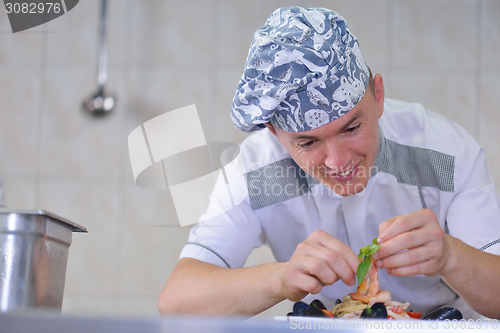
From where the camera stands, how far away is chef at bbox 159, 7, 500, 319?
794mm

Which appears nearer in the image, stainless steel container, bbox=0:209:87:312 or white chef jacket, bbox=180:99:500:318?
stainless steel container, bbox=0:209:87:312

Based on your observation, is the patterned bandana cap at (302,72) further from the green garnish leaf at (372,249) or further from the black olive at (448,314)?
the black olive at (448,314)

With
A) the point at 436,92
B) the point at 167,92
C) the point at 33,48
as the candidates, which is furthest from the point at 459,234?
the point at 33,48

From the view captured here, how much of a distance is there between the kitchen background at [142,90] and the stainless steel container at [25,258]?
1246mm

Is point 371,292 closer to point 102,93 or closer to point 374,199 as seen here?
point 374,199

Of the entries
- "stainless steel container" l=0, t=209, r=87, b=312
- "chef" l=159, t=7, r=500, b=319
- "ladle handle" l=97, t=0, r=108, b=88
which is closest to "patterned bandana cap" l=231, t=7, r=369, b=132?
"chef" l=159, t=7, r=500, b=319

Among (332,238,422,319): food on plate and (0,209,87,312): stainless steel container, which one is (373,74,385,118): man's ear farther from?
(0,209,87,312): stainless steel container

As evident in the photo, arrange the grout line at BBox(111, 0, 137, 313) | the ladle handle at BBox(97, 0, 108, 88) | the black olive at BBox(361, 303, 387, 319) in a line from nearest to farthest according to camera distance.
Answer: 1. the black olive at BBox(361, 303, 387, 319)
2. the ladle handle at BBox(97, 0, 108, 88)
3. the grout line at BBox(111, 0, 137, 313)

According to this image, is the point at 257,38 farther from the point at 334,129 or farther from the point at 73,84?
the point at 73,84

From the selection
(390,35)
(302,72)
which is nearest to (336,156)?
(302,72)

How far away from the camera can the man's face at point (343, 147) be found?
90 cm

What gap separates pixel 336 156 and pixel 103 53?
132 centimetres

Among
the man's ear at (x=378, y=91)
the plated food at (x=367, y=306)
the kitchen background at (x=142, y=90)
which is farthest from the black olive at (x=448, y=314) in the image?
the kitchen background at (x=142, y=90)

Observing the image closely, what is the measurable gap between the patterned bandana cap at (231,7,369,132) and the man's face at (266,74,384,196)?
0.07 feet
